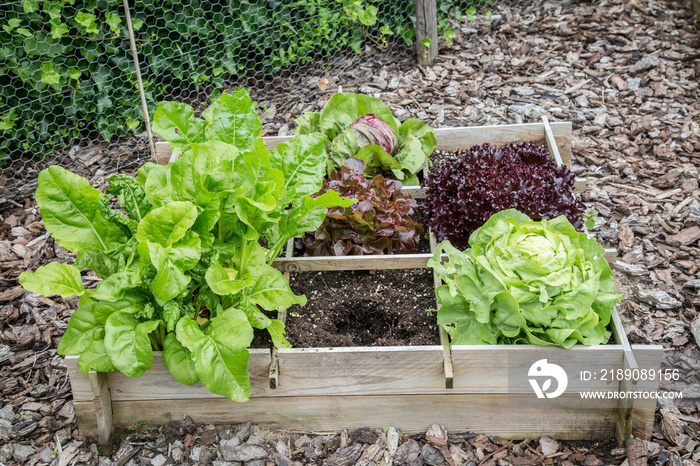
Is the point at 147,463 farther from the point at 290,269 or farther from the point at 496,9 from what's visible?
the point at 496,9

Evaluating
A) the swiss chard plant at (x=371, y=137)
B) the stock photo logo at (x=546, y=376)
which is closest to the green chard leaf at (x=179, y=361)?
the stock photo logo at (x=546, y=376)

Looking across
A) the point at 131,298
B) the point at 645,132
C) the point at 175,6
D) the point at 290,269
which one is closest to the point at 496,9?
the point at 645,132

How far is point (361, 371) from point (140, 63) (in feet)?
9.54

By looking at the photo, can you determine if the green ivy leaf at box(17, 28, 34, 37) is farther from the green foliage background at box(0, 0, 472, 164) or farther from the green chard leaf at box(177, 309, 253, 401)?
the green chard leaf at box(177, 309, 253, 401)

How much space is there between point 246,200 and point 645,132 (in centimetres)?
305

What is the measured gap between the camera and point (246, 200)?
218 cm

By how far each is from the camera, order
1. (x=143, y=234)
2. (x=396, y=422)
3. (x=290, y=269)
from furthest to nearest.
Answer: (x=290, y=269)
(x=396, y=422)
(x=143, y=234)

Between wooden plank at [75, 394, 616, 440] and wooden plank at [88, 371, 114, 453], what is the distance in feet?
0.16

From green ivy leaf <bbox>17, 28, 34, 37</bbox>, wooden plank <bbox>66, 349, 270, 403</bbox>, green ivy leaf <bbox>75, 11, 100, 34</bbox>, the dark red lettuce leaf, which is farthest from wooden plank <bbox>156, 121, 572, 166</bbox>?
wooden plank <bbox>66, 349, 270, 403</bbox>

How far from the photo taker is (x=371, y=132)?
3.24m

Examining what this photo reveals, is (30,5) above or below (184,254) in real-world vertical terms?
above

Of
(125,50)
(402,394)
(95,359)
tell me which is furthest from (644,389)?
(125,50)

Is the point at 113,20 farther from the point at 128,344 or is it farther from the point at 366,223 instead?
the point at 128,344

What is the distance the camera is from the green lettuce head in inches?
85.9
